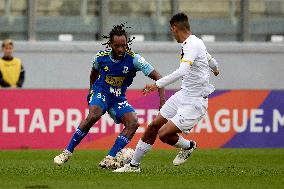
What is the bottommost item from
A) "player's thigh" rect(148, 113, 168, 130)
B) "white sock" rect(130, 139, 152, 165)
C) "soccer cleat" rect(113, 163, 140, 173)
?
"soccer cleat" rect(113, 163, 140, 173)

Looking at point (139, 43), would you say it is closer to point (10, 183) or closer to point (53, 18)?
point (53, 18)

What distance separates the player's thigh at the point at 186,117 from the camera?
14.3 metres

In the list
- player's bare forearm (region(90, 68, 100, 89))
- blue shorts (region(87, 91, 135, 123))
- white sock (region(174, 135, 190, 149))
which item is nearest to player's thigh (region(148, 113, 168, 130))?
white sock (region(174, 135, 190, 149))

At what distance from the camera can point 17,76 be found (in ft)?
70.9

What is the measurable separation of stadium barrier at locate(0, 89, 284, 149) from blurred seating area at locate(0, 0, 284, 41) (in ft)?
17.9

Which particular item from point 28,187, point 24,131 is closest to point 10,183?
point 28,187

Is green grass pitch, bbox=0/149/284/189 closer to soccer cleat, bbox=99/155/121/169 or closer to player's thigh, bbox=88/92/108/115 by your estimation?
soccer cleat, bbox=99/155/121/169

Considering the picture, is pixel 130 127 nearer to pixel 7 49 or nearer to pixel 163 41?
pixel 7 49

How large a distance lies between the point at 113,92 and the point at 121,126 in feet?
17.9

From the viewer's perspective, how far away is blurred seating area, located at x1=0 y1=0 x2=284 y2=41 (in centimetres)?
2580

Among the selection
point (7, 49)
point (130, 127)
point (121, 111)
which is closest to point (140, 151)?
point (130, 127)

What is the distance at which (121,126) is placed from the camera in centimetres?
2070

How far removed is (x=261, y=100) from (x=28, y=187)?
1015 cm

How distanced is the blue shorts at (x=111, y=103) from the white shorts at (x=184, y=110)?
0.92 meters
